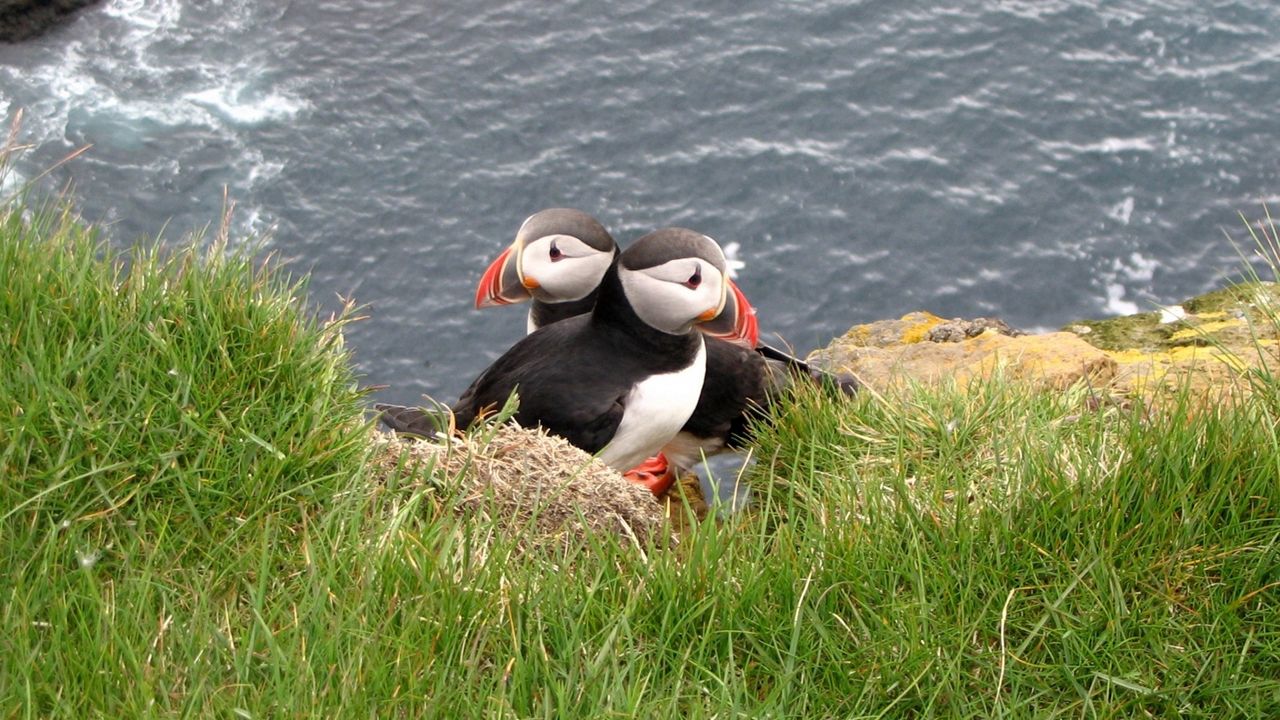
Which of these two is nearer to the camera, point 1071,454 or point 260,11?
point 1071,454

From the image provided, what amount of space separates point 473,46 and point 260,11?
147 inches

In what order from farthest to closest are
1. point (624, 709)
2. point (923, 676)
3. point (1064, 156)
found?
point (1064, 156) < point (923, 676) < point (624, 709)

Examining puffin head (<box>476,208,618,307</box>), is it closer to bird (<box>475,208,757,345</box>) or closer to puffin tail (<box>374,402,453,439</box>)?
bird (<box>475,208,757,345</box>)

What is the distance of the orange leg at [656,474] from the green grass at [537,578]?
3098 mm

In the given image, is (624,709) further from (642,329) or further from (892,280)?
(892,280)

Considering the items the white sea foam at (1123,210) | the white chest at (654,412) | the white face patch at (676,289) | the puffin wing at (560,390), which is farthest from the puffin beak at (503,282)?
the white sea foam at (1123,210)

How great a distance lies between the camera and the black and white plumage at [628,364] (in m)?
6.23

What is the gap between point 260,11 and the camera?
2298 centimetres

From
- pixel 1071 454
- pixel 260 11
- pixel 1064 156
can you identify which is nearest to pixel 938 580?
pixel 1071 454

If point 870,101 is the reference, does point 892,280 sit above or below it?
below

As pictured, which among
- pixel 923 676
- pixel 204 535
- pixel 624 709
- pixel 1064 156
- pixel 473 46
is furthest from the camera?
pixel 473 46

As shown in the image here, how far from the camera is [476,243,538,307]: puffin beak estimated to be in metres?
7.34

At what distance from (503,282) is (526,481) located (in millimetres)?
3180

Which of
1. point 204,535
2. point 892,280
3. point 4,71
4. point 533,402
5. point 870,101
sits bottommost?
point 892,280
